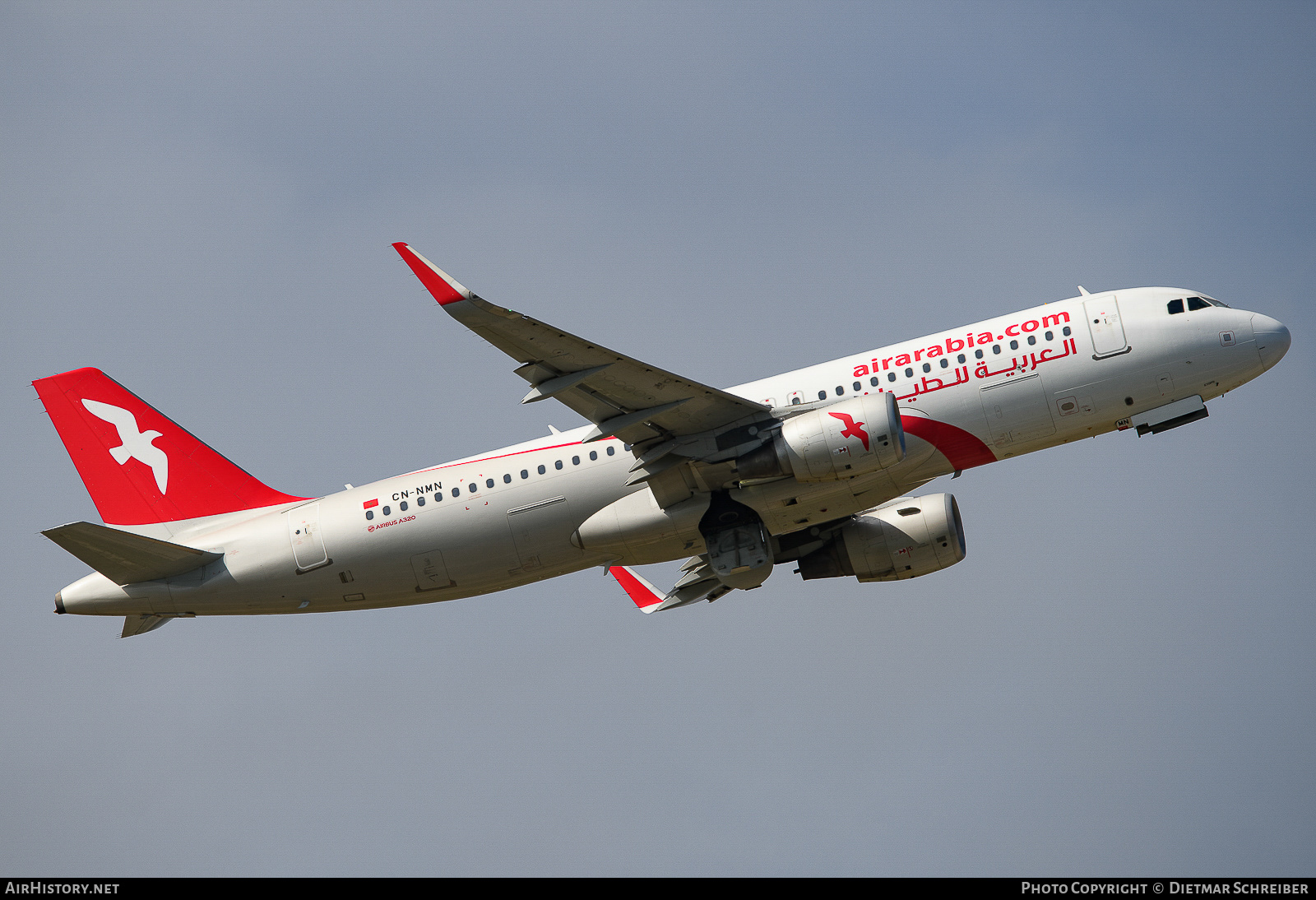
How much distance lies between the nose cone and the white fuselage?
71 millimetres

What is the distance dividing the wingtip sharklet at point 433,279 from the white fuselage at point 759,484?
320 inches

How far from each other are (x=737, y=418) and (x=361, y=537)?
36.7 ft

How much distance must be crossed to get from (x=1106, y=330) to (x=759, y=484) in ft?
33.1

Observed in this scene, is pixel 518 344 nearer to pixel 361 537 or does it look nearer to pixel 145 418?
pixel 361 537

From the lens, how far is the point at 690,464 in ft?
114

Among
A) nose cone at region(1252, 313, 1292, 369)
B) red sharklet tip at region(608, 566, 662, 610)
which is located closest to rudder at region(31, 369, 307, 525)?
red sharklet tip at region(608, 566, 662, 610)

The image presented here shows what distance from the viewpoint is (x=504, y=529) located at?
118 feet

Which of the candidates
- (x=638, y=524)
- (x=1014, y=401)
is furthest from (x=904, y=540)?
(x=638, y=524)

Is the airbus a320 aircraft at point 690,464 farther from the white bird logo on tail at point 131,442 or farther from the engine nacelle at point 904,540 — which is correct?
the engine nacelle at point 904,540

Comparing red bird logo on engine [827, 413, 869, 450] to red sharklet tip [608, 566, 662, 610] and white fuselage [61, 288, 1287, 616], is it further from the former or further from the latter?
red sharklet tip [608, 566, 662, 610]

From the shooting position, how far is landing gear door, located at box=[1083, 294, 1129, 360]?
113ft

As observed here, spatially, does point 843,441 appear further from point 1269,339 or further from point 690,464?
point 1269,339
